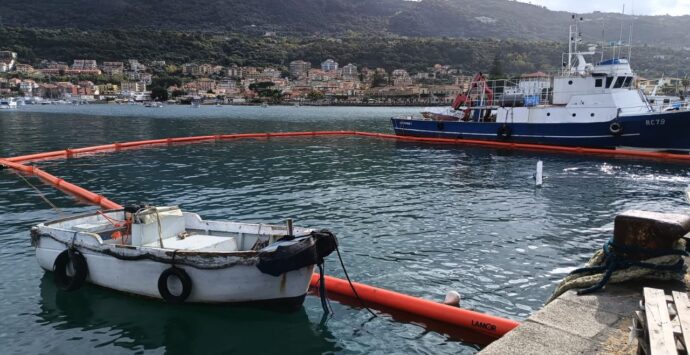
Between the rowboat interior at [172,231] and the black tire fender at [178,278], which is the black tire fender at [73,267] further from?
the black tire fender at [178,278]

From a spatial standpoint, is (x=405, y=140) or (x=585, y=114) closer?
(x=585, y=114)

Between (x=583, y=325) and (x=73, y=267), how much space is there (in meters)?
7.99

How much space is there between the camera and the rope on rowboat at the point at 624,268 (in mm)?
5777

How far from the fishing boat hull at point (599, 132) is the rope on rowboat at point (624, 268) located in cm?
2550

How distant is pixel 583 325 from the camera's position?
519cm

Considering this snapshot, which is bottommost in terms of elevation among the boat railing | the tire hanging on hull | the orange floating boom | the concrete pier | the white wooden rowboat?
the orange floating boom

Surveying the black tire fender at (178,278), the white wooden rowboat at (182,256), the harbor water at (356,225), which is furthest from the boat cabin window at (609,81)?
the black tire fender at (178,278)

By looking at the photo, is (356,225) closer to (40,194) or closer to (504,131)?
(40,194)

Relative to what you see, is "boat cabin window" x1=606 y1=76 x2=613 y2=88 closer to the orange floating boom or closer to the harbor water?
the harbor water

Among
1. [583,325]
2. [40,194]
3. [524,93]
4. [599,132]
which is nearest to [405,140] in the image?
[524,93]

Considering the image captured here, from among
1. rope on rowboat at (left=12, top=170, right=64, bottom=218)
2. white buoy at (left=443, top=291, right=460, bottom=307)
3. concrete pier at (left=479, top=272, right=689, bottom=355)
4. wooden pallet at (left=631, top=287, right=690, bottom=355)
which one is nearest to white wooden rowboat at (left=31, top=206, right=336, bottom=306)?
white buoy at (left=443, top=291, right=460, bottom=307)

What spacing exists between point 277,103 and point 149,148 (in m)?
151

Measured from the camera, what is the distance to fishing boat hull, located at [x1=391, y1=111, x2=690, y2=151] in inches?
1083

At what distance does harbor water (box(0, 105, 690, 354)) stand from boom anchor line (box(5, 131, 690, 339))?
31 centimetres
